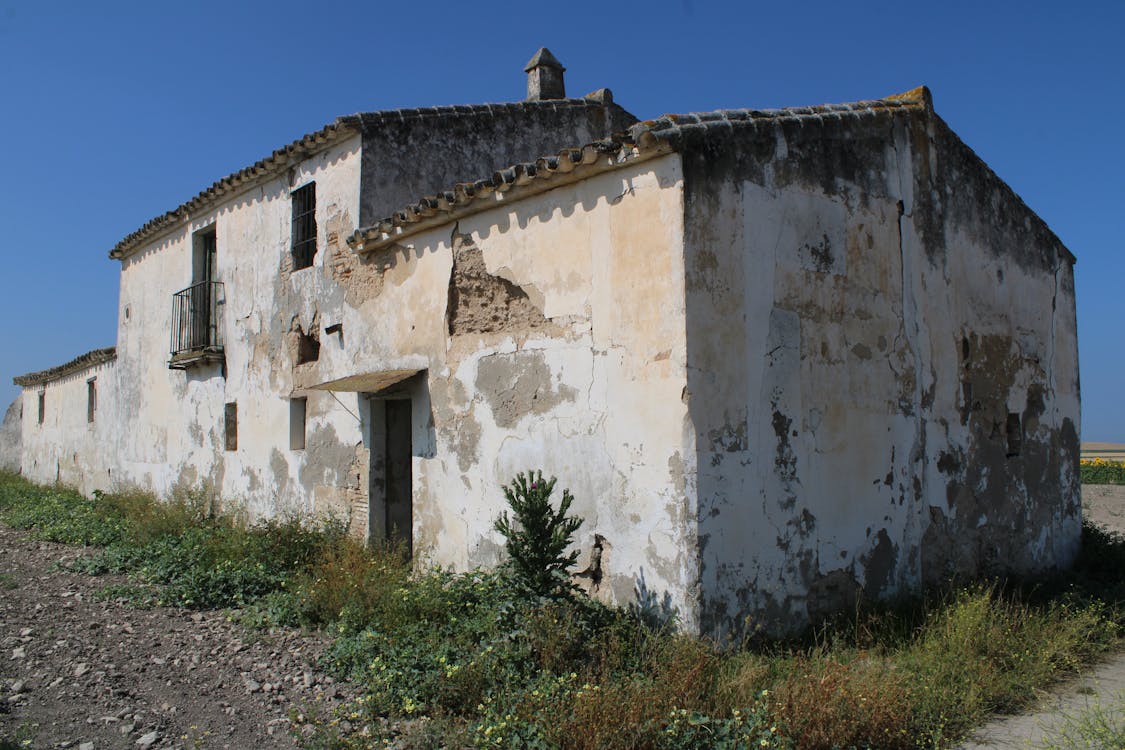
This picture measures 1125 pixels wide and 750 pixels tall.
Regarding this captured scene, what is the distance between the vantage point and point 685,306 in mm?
5906

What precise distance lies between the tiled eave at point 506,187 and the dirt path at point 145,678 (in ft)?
13.6

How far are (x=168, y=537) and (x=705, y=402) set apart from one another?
24.7ft

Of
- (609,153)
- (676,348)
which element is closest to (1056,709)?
(676,348)

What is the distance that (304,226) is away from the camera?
11156mm

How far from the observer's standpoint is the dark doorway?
9.43 metres

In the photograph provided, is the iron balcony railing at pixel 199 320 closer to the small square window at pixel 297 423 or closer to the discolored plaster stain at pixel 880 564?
the small square window at pixel 297 423

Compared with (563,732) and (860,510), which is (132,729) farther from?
(860,510)

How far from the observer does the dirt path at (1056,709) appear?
485 cm

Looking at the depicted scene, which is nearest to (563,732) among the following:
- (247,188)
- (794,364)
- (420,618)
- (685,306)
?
(420,618)

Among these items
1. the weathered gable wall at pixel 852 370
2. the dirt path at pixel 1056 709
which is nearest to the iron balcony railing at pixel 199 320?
the weathered gable wall at pixel 852 370

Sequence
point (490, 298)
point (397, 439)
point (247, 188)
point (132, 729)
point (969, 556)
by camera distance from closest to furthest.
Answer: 1. point (132, 729)
2. point (490, 298)
3. point (969, 556)
4. point (397, 439)
5. point (247, 188)

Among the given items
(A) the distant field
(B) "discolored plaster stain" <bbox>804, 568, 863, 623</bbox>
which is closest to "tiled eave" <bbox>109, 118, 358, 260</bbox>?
(B) "discolored plaster stain" <bbox>804, 568, 863, 623</bbox>

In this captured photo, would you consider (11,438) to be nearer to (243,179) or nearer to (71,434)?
(71,434)

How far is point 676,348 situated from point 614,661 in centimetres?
223
